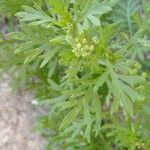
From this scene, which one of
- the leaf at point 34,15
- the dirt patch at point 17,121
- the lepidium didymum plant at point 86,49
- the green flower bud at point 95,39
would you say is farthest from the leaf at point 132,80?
the dirt patch at point 17,121

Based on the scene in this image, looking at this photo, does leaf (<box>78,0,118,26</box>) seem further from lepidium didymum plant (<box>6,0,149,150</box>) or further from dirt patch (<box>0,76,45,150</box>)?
dirt patch (<box>0,76,45,150</box>)

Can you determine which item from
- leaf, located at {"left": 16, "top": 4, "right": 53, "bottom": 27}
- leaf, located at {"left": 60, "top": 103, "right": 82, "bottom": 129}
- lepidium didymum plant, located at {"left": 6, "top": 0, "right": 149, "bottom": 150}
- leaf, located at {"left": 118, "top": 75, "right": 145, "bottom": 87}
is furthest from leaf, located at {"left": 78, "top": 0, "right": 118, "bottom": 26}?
leaf, located at {"left": 60, "top": 103, "right": 82, "bottom": 129}

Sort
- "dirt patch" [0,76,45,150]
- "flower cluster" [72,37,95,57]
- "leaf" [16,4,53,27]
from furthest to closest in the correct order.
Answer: "dirt patch" [0,76,45,150] → "leaf" [16,4,53,27] → "flower cluster" [72,37,95,57]

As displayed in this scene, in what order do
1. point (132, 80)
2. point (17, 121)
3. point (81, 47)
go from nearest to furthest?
1. point (81, 47)
2. point (132, 80)
3. point (17, 121)

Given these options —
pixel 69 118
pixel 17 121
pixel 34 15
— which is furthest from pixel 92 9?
pixel 17 121

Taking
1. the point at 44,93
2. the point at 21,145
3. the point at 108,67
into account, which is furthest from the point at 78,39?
the point at 21,145

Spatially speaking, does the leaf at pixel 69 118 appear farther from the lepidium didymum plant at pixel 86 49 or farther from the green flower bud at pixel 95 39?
the green flower bud at pixel 95 39

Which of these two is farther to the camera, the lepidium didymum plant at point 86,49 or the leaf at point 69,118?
the leaf at point 69,118

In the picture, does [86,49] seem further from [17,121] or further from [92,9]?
[17,121]
